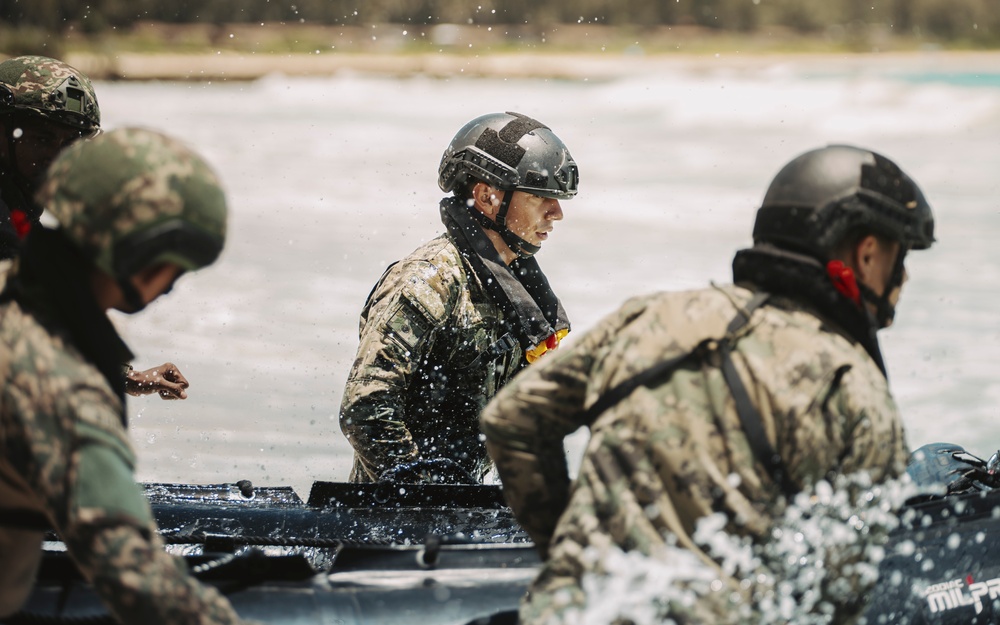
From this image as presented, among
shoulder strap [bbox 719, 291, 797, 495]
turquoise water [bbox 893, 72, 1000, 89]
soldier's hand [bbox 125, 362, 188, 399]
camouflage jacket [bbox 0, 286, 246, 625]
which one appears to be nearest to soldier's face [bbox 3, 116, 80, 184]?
soldier's hand [bbox 125, 362, 188, 399]

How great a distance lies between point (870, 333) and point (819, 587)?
551mm

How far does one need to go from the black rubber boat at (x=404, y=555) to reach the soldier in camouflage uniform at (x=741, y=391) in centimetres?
69

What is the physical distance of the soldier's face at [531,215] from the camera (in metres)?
5.48

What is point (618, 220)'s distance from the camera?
19766mm

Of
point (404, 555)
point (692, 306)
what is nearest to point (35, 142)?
point (404, 555)

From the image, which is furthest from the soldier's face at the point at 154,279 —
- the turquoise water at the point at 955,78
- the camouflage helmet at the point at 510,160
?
the turquoise water at the point at 955,78

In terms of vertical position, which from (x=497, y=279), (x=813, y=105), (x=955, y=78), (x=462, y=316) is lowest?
(x=955, y=78)

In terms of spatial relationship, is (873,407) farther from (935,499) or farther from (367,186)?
(367,186)

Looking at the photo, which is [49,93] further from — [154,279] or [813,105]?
[813,105]

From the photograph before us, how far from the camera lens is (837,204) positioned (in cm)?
297

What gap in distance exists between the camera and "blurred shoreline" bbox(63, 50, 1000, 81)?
146 feet

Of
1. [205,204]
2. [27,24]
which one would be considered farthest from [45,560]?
[27,24]

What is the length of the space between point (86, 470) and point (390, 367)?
8.11ft

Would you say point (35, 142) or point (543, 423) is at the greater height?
point (35, 142)
